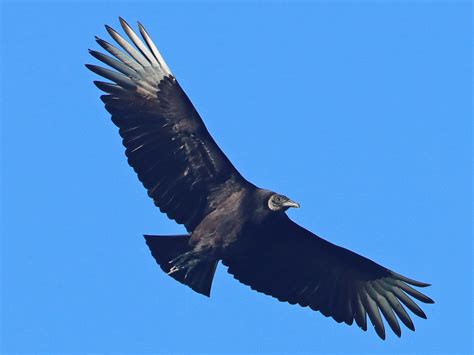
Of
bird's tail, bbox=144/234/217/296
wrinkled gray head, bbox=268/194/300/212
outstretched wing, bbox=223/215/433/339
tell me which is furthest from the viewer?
outstretched wing, bbox=223/215/433/339

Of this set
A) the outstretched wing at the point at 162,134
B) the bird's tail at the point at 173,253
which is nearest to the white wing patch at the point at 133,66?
the outstretched wing at the point at 162,134

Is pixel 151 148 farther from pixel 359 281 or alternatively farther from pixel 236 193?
pixel 359 281

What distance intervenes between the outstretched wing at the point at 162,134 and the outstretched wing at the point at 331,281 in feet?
3.35

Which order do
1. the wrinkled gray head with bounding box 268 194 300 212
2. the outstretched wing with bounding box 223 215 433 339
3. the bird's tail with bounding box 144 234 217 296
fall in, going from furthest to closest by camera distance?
the outstretched wing with bounding box 223 215 433 339 → the bird's tail with bounding box 144 234 217 296 → the wrinkled gray head with bounding box 268 194 300 212

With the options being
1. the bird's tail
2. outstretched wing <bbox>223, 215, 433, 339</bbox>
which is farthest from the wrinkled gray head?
the bird's tail

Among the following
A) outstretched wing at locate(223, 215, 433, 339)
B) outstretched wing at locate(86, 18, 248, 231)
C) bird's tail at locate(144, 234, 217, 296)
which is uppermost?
outstretched wing at locate(86, 18, 248, 231)

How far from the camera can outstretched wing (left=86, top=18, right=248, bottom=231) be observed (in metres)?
13.8

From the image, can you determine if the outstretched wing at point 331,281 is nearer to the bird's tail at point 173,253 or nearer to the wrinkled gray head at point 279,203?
the bird's tail at point 173,253

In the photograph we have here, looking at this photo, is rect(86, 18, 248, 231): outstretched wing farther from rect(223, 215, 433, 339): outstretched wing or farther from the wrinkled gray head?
rect(223, 215, 433, 339): outstretched wing

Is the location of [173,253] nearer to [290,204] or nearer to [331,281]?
[290,204]

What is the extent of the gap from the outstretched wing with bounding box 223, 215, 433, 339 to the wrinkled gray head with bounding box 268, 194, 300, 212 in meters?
0.80

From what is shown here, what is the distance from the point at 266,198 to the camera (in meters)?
13.7

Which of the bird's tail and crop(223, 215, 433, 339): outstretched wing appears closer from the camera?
the bird's tail

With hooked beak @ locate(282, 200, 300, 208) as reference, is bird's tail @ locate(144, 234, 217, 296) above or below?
Answer: below
